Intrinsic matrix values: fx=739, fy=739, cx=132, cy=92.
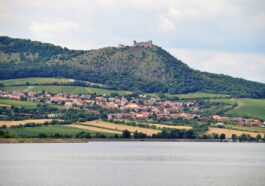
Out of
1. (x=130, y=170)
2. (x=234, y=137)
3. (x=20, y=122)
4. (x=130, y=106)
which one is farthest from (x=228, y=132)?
(x=130, y=170)

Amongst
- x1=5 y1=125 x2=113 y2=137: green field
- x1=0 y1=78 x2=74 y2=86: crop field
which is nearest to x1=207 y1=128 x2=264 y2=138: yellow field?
x1=5 y1=125 x2=113 y2=137: green field

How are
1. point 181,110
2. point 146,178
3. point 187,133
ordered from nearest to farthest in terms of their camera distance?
point 146,178 < point 187,133 < point 181,110

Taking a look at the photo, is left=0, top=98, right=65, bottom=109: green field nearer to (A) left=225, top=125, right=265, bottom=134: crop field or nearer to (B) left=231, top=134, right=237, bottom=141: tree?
(A) left=225, top=125, right=265, bottom=134: crop field

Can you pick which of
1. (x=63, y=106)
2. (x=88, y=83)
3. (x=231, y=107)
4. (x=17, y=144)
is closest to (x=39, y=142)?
(x=17, y=144)

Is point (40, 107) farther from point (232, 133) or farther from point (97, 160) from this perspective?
point (97, 160)

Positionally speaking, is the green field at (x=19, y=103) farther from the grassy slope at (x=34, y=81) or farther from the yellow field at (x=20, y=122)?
the grassy slope at (x=34, y=81)

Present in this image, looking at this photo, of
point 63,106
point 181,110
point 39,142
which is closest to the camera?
point 39,142

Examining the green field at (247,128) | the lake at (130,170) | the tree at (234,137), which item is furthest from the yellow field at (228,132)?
the lake at (130,170)

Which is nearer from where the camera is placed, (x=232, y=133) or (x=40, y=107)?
(x=232, y=133)
